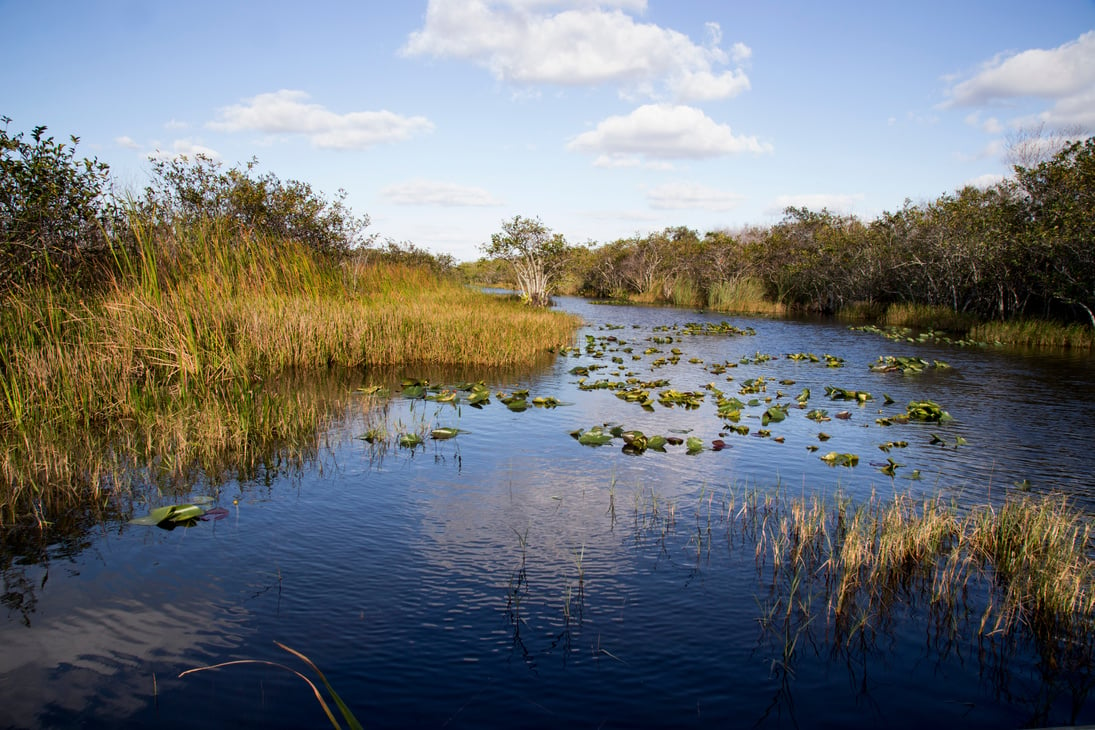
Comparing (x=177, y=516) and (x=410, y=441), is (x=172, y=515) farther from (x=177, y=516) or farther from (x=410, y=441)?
(x=410, y=441)

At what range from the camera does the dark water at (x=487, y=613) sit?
3.54m

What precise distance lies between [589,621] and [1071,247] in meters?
22.3

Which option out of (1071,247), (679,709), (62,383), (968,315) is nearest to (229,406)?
(62,383)

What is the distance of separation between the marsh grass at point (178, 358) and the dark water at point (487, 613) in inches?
52.0

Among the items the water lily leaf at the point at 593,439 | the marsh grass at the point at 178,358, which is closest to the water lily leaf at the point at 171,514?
the marsh grass at the point at 178,358

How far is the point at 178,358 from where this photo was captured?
10.1 meters

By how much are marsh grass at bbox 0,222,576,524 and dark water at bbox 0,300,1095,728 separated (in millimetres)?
1320

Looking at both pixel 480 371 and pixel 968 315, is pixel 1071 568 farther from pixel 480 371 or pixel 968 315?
pixel 968 315

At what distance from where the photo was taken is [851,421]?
11.0 metres

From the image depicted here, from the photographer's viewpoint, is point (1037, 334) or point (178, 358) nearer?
point (178, 358)

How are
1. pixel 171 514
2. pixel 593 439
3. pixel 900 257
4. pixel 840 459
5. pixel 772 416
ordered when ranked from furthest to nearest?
pixel 900 257 → pixel 772 416 → pixel 593 439 → pixel 840 459 → pixel 171 514

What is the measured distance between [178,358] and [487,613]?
804cm

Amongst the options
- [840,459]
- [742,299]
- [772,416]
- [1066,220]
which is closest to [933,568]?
[840,459]

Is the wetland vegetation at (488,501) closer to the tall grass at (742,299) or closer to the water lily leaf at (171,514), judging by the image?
the water lily leaf at (171,514)
